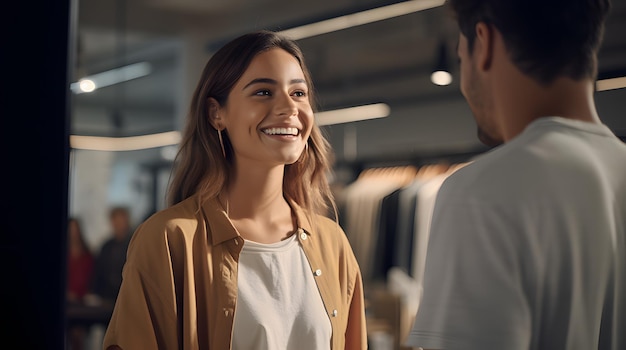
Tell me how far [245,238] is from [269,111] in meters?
0.28

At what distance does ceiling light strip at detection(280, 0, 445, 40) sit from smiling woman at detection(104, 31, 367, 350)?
1.76 meters

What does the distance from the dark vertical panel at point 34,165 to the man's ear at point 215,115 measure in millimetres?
315

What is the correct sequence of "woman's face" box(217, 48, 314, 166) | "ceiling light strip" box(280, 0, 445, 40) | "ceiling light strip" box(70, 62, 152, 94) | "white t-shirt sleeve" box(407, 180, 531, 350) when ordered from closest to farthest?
"white t-shirt sleeve" box(407, 180, 531, 350), "woman's face" box(217, 48, 314, 166), "ceiling light strip" box(280, 0, 445, 40), "ceiling light strip" box(70, 62, 152, 94)

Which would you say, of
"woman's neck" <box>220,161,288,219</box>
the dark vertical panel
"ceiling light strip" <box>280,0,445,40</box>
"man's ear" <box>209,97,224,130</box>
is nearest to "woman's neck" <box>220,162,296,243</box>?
"woman's neck" <box>220,161,288,219</box>

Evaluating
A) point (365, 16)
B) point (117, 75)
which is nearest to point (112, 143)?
point (117, 75)

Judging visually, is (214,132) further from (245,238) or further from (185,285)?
(185,285)

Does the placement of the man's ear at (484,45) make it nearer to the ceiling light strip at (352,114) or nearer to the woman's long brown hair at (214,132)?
the woman's long brown hair at (214,132)

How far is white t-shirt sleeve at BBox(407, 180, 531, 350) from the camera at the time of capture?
1158mm

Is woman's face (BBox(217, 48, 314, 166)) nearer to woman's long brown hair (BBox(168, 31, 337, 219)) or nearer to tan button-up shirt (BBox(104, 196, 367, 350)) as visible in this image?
woman's long brown hair (BBox(168, 31, 337, 219))

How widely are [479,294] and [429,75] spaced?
10.7ft

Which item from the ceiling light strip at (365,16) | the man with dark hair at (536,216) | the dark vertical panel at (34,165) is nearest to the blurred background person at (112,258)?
the ceiling light strip at (365,16)

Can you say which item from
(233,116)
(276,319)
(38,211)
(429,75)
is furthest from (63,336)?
(429,75)

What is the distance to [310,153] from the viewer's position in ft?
5.90

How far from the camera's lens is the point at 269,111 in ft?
5.45
